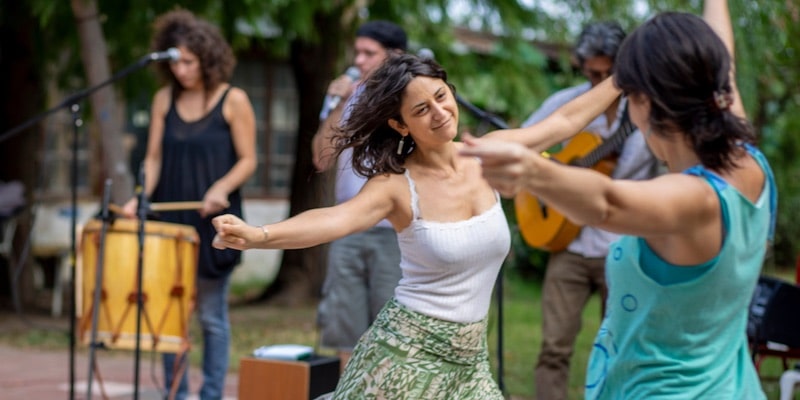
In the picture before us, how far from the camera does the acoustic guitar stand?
4.88 meters

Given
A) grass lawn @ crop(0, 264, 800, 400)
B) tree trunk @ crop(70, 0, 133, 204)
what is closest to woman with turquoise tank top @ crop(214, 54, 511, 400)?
grass lawn @ crop(0, 264, 800, 400)

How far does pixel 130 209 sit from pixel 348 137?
227 centimetres

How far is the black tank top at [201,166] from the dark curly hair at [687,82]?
3520 mm

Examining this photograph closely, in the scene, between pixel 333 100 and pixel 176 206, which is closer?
pixel 333 100

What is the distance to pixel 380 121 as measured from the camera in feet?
11.0

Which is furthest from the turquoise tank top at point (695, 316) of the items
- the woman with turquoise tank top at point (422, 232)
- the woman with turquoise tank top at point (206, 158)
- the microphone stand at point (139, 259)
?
the woman with turquoise tank top at point (206, 158)

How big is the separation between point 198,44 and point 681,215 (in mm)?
3867

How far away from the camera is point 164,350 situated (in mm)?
5293

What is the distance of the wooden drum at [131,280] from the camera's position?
204 inches

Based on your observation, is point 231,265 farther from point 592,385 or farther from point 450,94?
point 592,385

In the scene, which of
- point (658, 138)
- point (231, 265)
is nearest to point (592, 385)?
point (658, 138)

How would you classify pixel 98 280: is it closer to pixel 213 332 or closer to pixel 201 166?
pixel 213 332

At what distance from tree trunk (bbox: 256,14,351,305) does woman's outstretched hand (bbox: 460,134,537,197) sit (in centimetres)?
870

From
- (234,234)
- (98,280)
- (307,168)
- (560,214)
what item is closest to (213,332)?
(98,280)
